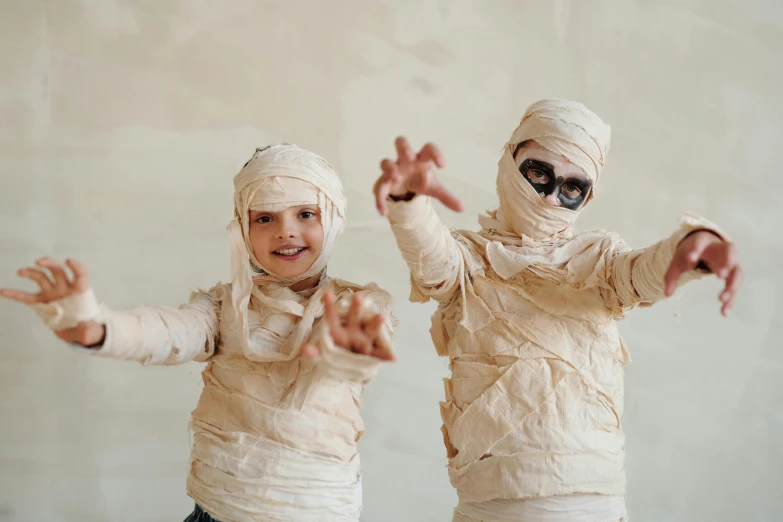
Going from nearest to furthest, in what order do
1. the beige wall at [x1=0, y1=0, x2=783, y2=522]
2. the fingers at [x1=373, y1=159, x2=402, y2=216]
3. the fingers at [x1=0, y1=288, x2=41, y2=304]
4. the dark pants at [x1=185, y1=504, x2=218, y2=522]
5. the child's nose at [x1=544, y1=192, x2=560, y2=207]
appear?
the fingers at [x1=0, y1=288, x2=41, y2=304]
the fingers at [x1=373, y1=159, x2=402, y2=216]
the dark pants at [x1=185, y1=504, x2=218, y2=522]
the child's nose at [x1=544, y1=192, x2=560, y2=207]
the beige wall at [x1=0, y1=0, x2=783, y2=522]

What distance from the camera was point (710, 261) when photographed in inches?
55.2

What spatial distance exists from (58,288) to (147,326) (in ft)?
0.61

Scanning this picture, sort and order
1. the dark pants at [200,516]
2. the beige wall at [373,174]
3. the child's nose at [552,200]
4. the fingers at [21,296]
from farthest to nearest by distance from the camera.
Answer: the beige wall at [373,174], the child's nose at [552,200], the dark pants at [200,516], the fingers at [21,296]

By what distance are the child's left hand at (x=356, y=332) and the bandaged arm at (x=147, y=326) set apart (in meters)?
0.33

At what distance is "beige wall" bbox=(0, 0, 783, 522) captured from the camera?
2441 millimetres

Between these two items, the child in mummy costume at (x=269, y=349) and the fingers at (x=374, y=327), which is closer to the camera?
the fingers at (x=374, y=327)

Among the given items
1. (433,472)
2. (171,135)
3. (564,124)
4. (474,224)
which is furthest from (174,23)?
(433,472)

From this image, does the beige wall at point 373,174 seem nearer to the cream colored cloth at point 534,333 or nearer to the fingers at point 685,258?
the cream colored cloth at point 534,333

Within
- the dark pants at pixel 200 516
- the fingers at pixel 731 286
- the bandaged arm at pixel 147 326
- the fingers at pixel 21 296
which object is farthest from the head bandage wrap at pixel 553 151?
the fingers at pixel 21 296

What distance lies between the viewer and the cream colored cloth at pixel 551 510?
1601mm

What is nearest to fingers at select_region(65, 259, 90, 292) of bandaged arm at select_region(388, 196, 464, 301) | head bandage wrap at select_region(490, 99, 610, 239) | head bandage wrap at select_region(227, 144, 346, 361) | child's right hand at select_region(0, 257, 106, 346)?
child's right hand at select_region(0, 257, 106, 346)

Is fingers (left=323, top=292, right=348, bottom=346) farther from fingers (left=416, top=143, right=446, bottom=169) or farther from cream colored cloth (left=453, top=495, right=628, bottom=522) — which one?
cream colored cloth (left=453, top=495, right=628, bottom=522)

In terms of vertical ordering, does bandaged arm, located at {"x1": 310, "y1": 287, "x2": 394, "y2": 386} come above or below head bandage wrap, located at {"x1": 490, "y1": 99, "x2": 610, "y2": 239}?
below

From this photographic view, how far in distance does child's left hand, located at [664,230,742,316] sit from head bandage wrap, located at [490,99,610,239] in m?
0.33
